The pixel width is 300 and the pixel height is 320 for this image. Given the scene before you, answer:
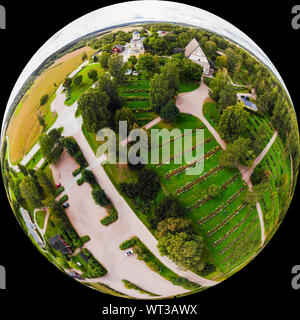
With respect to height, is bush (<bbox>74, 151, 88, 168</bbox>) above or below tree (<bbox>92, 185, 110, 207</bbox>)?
above

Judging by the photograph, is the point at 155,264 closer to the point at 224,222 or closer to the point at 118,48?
the point at 224,222

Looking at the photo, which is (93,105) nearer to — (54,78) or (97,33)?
(54,78)

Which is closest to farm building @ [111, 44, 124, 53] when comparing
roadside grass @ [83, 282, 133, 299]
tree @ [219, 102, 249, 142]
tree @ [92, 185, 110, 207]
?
tree @ [219, 102, 249, 142]

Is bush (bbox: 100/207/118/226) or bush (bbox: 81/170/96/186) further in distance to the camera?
bush (bbox: 100/207/118/226)

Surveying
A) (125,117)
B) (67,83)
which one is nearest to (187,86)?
(125,117)

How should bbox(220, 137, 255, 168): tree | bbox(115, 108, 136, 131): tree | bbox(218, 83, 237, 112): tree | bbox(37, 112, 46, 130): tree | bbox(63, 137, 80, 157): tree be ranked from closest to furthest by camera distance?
bbox(115, 108, 136, 131): tree → bbox(220, 137, 255, 168): tree → bbox(63, 137, 80, 157): tree → bbox(218, 83, 237, 112): tree → bbox(37, 112, 46, 130): tree

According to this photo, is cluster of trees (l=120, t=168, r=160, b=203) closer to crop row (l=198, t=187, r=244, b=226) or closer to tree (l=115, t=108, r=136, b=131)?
tree (l=115, t=108, r=136, b=131)

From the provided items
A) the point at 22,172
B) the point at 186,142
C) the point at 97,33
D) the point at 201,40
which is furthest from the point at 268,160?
the point at 22,172

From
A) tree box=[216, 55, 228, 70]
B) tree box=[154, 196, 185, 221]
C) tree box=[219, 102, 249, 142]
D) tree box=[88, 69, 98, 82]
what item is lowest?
tree box=[154, 196, 185, 221]
